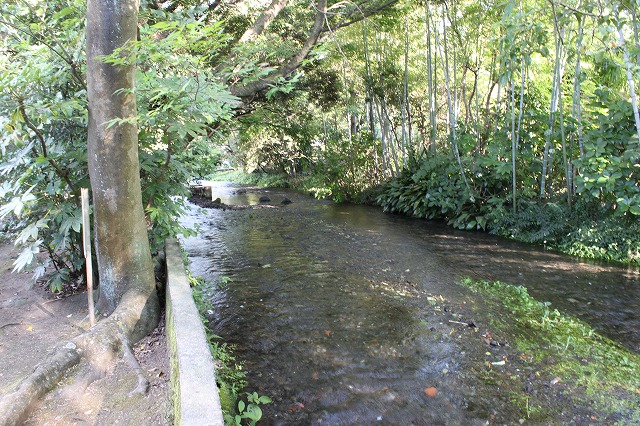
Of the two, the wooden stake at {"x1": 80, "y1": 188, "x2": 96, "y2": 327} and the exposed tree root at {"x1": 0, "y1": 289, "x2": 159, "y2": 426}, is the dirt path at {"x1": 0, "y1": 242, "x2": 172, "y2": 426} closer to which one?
the exposed tree root at {"x1": 0, "y1": 289, "x2": 159, "y2": 426}

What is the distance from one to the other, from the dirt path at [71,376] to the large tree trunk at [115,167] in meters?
0.45

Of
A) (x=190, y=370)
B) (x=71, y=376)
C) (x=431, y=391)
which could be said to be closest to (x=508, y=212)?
(x=431, y=391)

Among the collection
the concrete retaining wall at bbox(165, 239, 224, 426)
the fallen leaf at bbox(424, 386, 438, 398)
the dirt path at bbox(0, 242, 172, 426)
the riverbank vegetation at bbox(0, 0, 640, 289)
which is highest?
the riverbank vegetation at bbox(0, 0, 640, 289)

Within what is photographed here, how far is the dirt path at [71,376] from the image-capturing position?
284cm

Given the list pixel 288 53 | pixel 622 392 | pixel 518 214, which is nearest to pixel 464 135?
pixel 518 214

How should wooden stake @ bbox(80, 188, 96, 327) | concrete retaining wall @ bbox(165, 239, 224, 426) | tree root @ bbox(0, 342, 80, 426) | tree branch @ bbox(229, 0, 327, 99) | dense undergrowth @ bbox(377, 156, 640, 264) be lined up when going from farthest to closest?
tree branch @ bbox(229, 0, 327, 99) < dense undergrowth @ bbox(377, 156, 640, 264) < wooden stake @ bbox(80, 188, 96, 327) < tree root @ bbox(0, 342, 80, 426) < concrete retaining wall @ bbox(165, 239, 224, 426)

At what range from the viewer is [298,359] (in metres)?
4.17

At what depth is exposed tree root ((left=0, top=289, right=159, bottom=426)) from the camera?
2.68m

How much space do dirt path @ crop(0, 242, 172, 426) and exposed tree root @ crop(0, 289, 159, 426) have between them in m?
0.07

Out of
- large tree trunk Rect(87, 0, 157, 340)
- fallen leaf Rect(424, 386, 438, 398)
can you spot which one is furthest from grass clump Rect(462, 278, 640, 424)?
large tree trunk Rect(87, 0, 157, 340)

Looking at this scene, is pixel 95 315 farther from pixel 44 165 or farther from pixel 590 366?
pixel 590 366

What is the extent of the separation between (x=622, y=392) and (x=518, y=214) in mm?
6640

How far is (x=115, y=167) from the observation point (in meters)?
3.75

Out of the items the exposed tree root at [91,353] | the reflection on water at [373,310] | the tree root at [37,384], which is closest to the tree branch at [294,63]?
the reflection on water at [373,310]
